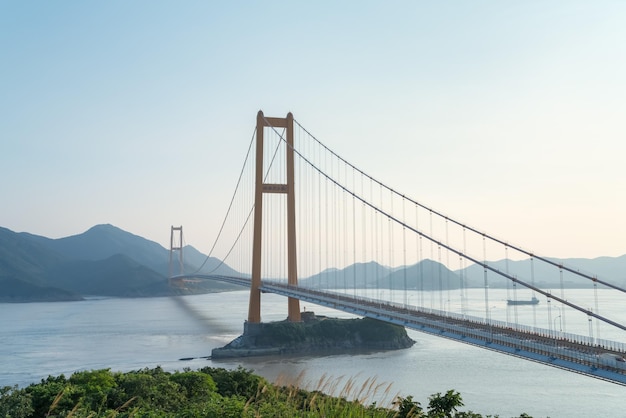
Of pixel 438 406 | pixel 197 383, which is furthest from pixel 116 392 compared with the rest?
pixel 438 406

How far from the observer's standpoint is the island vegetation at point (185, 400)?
6.01 meters

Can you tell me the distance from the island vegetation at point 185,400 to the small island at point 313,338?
18.6 m

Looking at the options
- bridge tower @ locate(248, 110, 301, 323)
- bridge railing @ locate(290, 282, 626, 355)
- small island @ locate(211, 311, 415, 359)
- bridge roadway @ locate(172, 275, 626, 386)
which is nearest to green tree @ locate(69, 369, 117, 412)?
bridge roadway @ locate(172, 275, 626, 386)

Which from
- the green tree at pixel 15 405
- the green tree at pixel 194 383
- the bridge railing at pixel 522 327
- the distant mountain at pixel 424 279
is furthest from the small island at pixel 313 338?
the distant mountain at pixel 424 279

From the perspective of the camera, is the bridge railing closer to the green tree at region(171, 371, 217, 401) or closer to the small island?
the small island

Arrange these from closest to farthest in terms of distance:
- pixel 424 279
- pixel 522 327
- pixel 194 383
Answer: pixel 194 383, pixel 522 327, pixel 424 279

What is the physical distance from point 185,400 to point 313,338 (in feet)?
80.4

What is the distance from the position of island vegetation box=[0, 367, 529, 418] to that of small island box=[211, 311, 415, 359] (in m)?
18.6

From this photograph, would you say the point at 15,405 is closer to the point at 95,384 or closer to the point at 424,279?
the point at 95,384

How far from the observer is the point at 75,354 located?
34250mm

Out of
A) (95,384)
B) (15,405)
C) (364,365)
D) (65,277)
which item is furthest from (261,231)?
(65,277)

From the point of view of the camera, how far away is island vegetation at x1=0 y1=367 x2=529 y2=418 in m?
6.01

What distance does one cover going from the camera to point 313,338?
35281 millimetres

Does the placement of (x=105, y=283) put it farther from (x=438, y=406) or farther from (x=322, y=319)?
(x=438, y=406)
